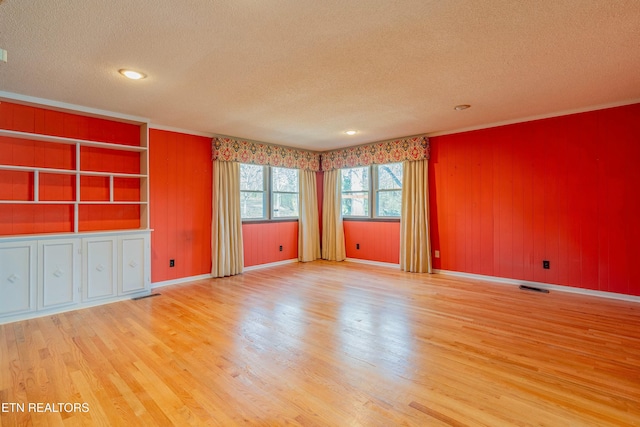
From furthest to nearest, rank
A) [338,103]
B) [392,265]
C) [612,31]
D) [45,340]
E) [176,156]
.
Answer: [392,265]
[176,156]
[338,103]
[45,340]
[612,31]

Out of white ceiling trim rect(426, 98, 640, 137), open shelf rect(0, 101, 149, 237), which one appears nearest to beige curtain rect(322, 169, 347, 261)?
white ceiling trim rect(426, 98, 640, 137)

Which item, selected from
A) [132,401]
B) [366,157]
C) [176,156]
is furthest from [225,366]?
[366,157]

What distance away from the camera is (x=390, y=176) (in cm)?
625

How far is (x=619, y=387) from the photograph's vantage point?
6.75 ft

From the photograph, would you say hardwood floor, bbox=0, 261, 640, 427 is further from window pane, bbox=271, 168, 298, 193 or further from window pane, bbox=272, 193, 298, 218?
window pane, bbox=271, 168, 298, 193

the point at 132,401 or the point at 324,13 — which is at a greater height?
the point at 324,13

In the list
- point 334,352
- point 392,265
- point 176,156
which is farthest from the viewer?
point 392,265

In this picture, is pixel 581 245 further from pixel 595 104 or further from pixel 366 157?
pixel 366 157

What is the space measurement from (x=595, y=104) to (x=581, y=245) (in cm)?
179

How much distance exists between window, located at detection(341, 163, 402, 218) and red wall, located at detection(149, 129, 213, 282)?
2.94m

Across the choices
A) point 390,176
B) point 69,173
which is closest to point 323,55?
point 69,173

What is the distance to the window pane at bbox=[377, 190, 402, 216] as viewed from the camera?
6145 millimetres

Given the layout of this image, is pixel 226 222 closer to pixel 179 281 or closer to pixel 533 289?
pixel 179 281

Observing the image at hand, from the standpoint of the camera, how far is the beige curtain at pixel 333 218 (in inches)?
269
